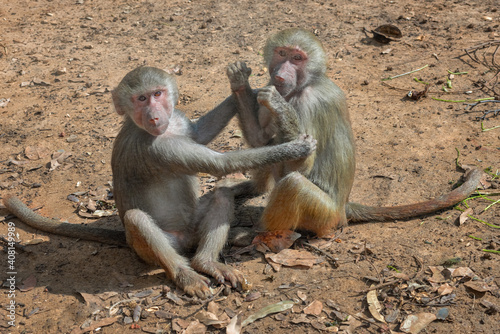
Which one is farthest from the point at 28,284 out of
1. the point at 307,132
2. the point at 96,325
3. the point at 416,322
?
the point at 416,322

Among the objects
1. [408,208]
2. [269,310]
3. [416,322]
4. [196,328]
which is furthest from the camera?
[408,208]

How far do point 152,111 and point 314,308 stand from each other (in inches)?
101

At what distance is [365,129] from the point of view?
7.96 meters

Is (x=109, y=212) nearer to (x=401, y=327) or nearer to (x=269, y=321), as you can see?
(x=269, y=321)

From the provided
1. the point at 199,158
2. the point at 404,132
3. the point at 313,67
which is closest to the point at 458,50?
the point at 404,132

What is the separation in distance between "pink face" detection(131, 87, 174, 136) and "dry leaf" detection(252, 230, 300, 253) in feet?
5.95

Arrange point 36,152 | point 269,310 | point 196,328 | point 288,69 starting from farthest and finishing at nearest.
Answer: point 36,152 → point 288,69 → point 269,310 → point 196,328

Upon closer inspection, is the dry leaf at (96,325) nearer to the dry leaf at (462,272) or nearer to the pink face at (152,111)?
the pink face at (152,111)

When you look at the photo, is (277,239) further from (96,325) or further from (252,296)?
(96,325)

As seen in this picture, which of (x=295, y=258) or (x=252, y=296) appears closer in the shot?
(x=252, y=296)

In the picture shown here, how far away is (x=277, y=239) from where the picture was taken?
6027 millimetres

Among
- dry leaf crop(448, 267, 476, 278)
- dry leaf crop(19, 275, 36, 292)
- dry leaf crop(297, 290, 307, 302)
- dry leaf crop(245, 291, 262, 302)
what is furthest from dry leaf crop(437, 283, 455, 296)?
dry leaf crop(19, 275, 36, 292)

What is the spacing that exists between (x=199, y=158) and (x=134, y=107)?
87cm

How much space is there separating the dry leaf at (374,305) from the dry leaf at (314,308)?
1.58 feet
